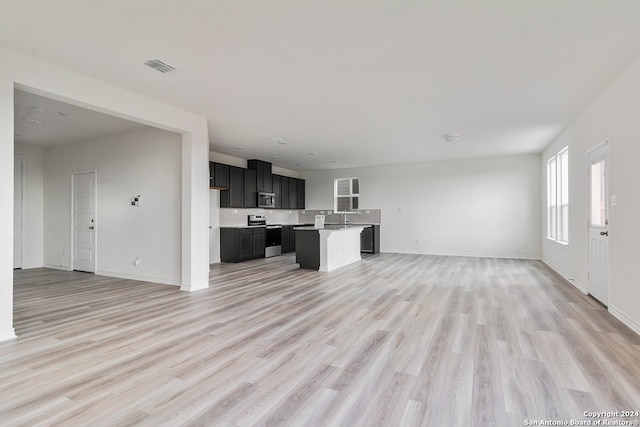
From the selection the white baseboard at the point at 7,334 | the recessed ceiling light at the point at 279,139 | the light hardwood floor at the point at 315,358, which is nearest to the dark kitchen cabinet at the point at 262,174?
the recessed ceiling light at the point at 279,139

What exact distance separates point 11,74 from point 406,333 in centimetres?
434

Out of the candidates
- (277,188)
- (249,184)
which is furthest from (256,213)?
(249,184)

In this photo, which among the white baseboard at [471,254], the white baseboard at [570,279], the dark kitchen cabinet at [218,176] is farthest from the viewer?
the white baseboard at [471,254]

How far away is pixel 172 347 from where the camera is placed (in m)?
2.80

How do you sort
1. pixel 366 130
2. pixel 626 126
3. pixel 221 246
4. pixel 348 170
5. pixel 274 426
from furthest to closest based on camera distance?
1. pixel 348 170
2. pixel 221 246
3. pixel 366 130
4. pixel 626 126
5. pixel 274 426

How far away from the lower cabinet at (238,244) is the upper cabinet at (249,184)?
25.5 inches

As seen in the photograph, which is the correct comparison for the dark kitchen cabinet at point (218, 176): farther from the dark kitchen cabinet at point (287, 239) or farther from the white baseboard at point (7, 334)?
the white baseboard at point (7, 334)

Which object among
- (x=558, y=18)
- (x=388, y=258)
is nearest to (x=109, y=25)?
(x=558, y=18)

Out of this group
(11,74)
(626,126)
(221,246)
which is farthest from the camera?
(221,246)

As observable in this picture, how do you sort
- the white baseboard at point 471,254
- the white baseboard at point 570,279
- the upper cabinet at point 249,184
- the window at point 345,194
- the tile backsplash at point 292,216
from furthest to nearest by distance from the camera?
1. the window at point 345,194
2. the tile backsplash at point 292,216
3. the white baseboard at point 471,254
4. the upper cabinet at point 249,184
5. the white baseboard at point 570,279

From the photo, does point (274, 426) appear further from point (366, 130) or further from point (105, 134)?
point (105, 134)

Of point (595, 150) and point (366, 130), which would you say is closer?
point (595, 150)

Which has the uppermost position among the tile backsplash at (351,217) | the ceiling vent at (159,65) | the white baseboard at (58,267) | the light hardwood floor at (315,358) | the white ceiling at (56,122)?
the ceiling vent at (159,65)

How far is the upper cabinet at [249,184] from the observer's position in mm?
7555
